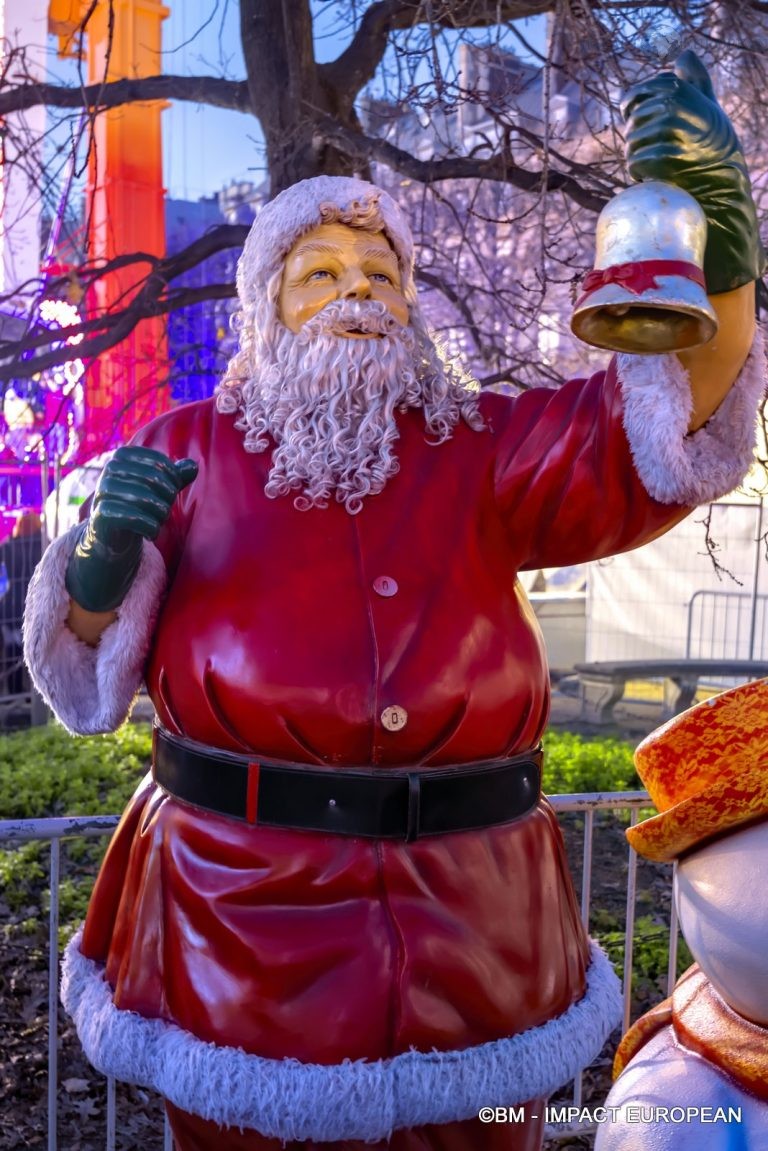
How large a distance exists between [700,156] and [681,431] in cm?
44

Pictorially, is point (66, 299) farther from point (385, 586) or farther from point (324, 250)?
point (385, 586)

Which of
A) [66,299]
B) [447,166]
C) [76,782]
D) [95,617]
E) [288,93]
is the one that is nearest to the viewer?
[95,617]

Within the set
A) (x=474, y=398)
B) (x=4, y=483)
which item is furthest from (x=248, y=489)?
(x=4, y=483)

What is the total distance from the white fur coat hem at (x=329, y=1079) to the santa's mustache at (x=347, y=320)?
1.29 meters

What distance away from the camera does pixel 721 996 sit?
1.71 meters

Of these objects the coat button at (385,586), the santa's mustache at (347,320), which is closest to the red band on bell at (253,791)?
the coat button at (385,586)

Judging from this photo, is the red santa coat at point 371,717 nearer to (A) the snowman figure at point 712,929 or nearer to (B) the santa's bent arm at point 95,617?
(B) the santa's bent arm at point 95,617

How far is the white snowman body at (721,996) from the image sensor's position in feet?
5.22

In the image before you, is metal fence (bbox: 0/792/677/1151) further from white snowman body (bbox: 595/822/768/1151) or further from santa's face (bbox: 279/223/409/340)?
santa's face (bbox: 279/223/409/340)

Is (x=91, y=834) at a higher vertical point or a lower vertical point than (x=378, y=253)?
Answer: lower

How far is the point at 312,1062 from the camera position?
1875mm

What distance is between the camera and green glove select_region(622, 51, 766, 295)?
1721 millimetres

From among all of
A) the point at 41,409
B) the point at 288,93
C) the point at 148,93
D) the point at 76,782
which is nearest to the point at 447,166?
the point at 288,93

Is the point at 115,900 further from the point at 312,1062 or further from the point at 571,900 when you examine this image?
the point at 571,900
